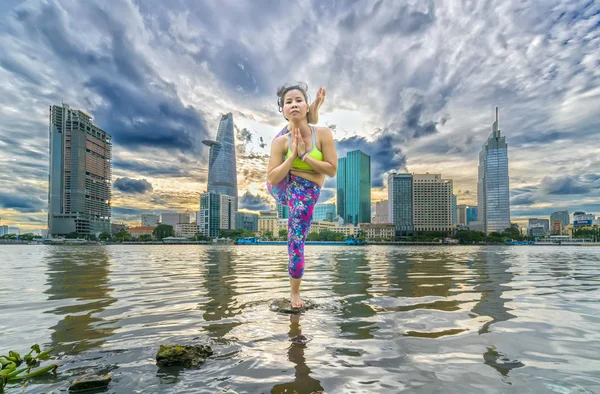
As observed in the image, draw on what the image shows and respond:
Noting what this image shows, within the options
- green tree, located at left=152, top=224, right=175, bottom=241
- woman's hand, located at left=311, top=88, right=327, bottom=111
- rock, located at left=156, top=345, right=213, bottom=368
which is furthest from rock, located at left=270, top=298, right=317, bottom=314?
green tree, located at left=152, top=224, right=175, bottom=241

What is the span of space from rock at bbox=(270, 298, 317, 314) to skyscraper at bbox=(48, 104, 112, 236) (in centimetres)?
17615

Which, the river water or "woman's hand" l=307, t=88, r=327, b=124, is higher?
"woman's hand" l=307, t=88, r=327, b=124

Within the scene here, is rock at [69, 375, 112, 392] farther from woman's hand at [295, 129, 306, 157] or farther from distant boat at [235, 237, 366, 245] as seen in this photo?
distant boat at [235, 237, 366, 245]

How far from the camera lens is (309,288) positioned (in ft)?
22.1

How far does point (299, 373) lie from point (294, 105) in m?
3.59

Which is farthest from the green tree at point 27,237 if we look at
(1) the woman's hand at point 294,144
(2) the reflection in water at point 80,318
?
(1) the woman's hand at point 294,144

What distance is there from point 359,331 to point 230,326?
1421 millimetres

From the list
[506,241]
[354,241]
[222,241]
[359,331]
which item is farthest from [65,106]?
[506,241]

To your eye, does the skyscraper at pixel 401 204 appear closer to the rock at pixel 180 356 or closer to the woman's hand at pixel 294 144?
the woman's hand at pixel 294 144

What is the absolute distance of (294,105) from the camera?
4.84 meters

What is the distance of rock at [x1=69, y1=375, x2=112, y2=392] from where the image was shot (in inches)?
83.2

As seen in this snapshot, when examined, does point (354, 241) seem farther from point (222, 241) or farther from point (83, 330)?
point (83, 330)

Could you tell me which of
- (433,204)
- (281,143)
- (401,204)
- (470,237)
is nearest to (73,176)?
(401,204)

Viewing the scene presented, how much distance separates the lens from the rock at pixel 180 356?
2543 mm
